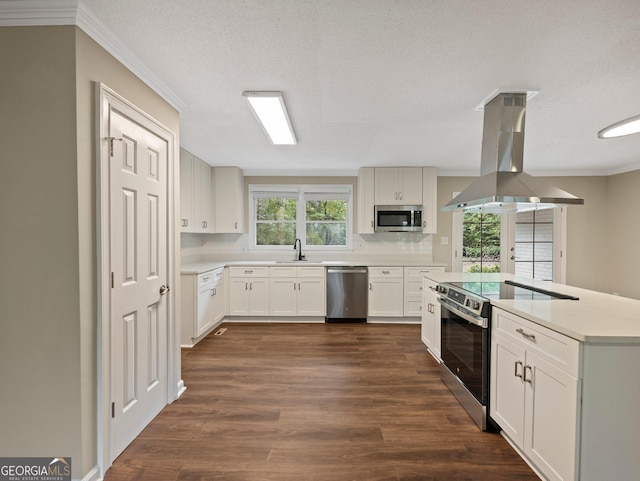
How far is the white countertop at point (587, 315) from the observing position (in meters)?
1.40

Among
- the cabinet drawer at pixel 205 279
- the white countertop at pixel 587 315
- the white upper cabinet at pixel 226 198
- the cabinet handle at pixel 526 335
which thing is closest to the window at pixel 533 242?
the white countertop at pixel 587 315

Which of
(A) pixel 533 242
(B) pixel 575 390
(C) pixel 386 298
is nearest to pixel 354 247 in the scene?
(C) pixel 386 298

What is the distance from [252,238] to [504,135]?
3.97 m

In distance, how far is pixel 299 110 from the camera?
107 inches

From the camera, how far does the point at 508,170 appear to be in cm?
256

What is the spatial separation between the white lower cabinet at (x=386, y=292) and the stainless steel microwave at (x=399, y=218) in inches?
25.7

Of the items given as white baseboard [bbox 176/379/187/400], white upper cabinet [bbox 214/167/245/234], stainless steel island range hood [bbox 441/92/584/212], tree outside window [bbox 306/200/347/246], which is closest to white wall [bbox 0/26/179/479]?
white baseboard [bbox 176/379/187/400]

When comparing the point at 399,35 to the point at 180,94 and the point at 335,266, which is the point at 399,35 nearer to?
the point at 180,94

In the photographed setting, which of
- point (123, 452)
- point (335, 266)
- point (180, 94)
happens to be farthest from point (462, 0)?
point (335, 266)

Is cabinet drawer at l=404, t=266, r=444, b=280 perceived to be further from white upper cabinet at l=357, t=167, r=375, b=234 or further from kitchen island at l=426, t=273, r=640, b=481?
kitchen island at l=426, t=273, r=640, b=481

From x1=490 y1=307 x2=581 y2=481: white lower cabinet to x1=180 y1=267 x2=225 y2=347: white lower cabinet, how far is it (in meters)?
3.05

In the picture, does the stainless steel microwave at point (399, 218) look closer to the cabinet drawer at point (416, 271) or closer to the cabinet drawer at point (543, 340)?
the cabinet drawer at point (416, 271)

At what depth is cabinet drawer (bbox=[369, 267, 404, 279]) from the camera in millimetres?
4766

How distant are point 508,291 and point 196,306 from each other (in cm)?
317
